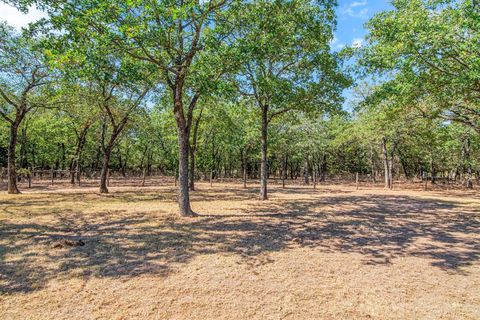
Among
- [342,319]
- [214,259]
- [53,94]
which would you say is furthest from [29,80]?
[342,319]

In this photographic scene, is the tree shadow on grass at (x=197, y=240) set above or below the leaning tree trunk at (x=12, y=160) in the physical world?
below

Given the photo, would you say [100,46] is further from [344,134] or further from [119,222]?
[344,134]

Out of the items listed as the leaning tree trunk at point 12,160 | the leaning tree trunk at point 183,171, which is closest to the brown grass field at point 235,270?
the leaning tree trunk at point 183,171

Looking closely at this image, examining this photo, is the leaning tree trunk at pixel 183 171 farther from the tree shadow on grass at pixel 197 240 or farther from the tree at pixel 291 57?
the tree at pixel 291 57

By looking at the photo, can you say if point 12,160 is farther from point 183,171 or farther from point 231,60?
point 231,60

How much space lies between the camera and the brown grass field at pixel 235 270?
3.66 meters

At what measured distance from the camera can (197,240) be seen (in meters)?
6.88

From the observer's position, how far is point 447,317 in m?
3.51

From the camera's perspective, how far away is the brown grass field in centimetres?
366

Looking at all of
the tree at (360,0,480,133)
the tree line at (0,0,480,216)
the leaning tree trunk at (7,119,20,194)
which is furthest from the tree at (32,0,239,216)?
the leaning tree trunk at (7,119,20,194)

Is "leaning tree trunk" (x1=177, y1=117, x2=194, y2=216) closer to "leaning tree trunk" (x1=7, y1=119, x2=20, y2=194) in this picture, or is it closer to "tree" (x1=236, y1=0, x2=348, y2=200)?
"tree" (x1=236, y1=0, x2=348, y2=200)

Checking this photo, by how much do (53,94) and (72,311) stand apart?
1531 cm

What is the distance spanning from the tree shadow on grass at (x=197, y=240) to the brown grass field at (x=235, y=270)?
32 mm

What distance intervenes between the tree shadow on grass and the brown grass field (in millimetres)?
32
